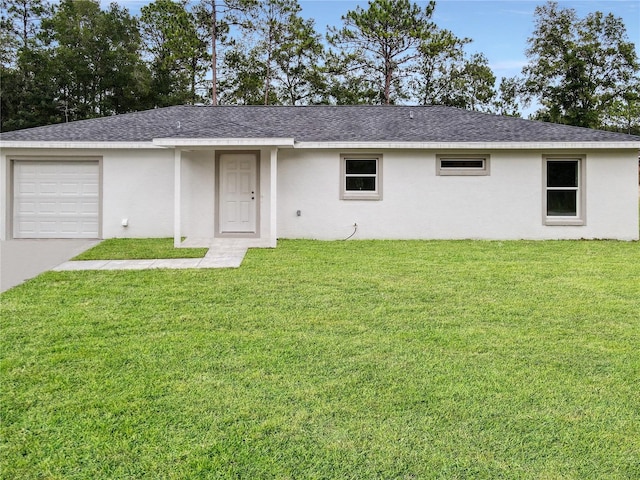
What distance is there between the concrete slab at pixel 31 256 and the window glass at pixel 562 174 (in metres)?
10.6

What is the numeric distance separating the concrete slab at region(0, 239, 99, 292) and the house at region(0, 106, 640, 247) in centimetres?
102

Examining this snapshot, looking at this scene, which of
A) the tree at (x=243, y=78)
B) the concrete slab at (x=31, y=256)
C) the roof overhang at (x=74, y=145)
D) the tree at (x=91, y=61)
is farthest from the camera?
the tree at (x=91, y=61)

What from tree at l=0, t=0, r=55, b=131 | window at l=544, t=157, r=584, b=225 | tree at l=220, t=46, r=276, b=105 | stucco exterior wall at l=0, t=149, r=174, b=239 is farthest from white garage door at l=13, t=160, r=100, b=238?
tree at l=0, t=0, r=55, b=131

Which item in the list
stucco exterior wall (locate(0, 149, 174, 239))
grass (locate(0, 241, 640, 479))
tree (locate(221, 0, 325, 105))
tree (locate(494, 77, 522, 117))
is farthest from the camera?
tree (locate(494, 77, 522, 117))

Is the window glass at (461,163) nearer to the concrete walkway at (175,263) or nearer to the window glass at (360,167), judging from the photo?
the window glass at (360,167)

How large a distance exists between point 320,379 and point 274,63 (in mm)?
27870

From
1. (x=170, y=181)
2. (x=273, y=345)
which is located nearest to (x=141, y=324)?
(x=273, y=345)

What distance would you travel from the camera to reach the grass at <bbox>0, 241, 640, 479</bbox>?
2.84 m

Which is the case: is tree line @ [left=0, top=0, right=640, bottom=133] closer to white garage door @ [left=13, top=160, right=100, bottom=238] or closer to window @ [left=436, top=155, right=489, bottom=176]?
white garage door @ [left=13, top=160, right=100, bottom=238]

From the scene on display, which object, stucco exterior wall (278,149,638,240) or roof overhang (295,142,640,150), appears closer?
roof overhang (295,142,640,150)

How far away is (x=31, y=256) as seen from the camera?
9852 mm

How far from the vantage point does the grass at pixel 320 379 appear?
2838 mm

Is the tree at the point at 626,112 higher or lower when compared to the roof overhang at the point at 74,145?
higher

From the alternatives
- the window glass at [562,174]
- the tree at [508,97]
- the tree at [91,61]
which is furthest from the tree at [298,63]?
the window glass at [562,174]
